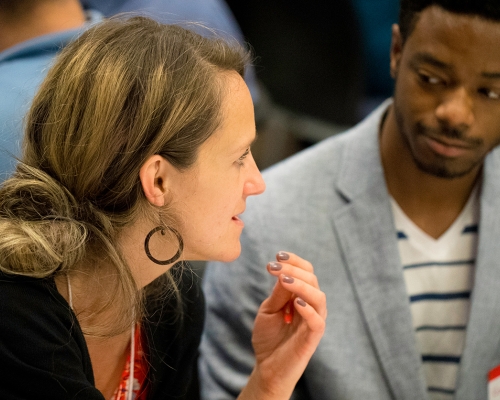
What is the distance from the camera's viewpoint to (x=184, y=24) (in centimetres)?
112

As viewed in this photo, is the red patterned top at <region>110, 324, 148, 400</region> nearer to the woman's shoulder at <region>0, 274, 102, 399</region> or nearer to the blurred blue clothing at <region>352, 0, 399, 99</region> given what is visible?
the woman's shoulder at <region>0, 274, 102, 399</region>

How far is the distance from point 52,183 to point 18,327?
0.64 feet

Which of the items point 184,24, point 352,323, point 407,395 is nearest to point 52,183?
point 184,24

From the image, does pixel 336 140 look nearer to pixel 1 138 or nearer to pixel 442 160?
pixel 442 160

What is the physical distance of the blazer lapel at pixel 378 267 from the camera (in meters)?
1.27

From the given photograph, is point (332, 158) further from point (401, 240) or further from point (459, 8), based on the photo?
point (459, 8)

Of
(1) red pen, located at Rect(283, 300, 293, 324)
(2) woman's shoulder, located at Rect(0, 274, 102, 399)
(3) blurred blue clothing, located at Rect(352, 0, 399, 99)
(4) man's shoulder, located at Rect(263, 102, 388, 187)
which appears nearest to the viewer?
(2) woman's shoulder, located at Rect(0, 274, 102, 399)

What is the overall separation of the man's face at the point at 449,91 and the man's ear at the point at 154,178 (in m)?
0.50

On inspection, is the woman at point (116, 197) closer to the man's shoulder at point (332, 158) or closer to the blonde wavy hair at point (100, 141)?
the blonde wavy hair at point (100, 141)

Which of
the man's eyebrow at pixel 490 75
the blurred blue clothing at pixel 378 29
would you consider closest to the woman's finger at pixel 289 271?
the man's eyebrow at pixel 490 75

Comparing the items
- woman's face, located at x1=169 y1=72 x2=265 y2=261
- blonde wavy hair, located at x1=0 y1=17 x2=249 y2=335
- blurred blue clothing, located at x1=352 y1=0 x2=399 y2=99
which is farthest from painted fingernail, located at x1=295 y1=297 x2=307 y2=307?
blurred blue clothing, located at x1=352 y1=0 x2=399 y2=99

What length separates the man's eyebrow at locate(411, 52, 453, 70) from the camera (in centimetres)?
119

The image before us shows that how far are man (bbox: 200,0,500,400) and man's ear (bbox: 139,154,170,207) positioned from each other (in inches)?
15.3

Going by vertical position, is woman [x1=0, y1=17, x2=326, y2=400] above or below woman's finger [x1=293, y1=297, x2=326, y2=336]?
above
